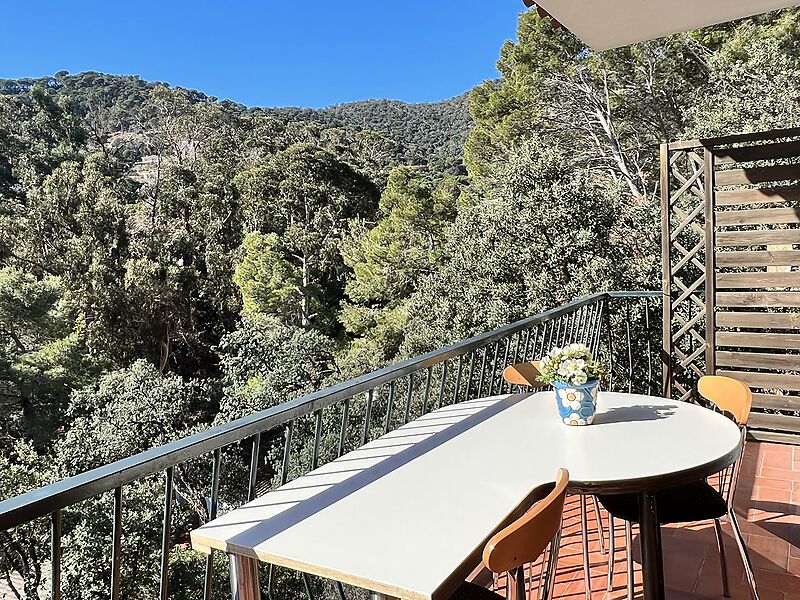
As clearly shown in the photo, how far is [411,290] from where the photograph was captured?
635 inches

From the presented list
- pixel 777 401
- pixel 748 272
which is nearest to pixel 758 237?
pixel 748 272

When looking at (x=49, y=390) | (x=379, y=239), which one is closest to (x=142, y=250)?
(x=49, y=390)

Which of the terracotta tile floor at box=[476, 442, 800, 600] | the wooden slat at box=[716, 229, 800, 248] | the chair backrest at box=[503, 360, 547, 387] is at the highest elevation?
the wooden slat at box=[716, 229, 800, 248]

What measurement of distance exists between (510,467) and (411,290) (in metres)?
14.5

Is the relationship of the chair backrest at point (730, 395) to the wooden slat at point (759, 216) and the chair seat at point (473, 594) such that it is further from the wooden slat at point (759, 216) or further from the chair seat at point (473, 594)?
the wooden slat at point (759, 216)

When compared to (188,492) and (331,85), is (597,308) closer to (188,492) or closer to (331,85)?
(188,492)

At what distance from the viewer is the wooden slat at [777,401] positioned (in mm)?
3963

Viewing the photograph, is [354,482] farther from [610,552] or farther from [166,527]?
[610,552]

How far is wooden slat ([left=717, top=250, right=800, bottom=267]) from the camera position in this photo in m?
3.97

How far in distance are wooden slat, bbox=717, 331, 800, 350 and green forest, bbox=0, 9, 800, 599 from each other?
428 cm

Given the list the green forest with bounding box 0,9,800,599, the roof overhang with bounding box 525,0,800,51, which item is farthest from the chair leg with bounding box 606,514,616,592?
the green forest with bounding box 0,9,800,599

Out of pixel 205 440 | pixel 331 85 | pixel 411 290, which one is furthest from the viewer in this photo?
pixel 331 85

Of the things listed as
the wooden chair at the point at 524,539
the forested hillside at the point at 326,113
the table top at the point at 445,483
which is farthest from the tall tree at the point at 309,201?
the wooden chair at the point at 524,539

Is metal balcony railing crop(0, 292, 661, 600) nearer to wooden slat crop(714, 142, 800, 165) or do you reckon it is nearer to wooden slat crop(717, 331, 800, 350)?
wooden slat crop(717, 331, 800, 350)
